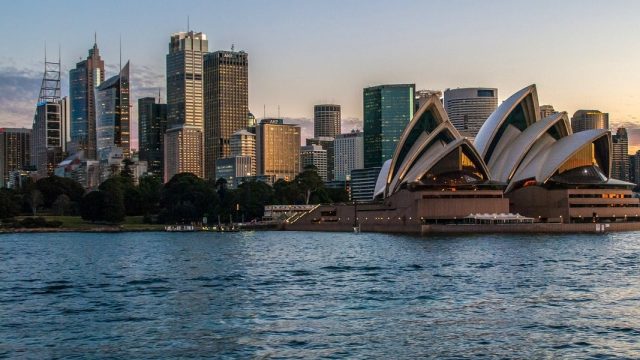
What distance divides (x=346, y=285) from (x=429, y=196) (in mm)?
77995

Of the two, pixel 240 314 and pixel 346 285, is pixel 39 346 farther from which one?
pixel 346 285

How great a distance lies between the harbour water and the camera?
2928 centimetres

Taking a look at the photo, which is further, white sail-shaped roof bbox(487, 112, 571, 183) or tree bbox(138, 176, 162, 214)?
tree bbox(138, 176, 162, 214)

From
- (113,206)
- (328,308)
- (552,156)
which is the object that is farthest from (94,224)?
(328,308)

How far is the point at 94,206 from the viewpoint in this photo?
534ft

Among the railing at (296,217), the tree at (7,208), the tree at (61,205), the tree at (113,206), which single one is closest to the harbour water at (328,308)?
the railing at (296,217)

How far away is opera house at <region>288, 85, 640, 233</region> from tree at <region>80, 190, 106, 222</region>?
61.1 m

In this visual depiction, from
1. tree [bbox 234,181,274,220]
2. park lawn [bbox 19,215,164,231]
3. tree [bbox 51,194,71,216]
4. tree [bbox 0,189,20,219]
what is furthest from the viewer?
tree [bbox 51,194,71,216]

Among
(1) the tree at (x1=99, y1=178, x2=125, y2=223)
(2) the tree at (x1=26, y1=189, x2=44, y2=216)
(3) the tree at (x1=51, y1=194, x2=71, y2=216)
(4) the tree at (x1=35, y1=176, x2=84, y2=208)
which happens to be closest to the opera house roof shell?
(1) the tree at (x1=99, y1=178, x2=125, y2=223)

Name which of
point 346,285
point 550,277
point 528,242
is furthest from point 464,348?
point 528,242

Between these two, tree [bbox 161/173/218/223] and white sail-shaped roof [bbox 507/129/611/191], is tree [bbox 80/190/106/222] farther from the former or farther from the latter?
white sail-shaped roof [bbox 507/129/611/191]

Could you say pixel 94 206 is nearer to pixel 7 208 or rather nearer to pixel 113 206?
pixel 113 206

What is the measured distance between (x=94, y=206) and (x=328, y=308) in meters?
132

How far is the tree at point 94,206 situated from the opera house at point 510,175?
6110 cm
